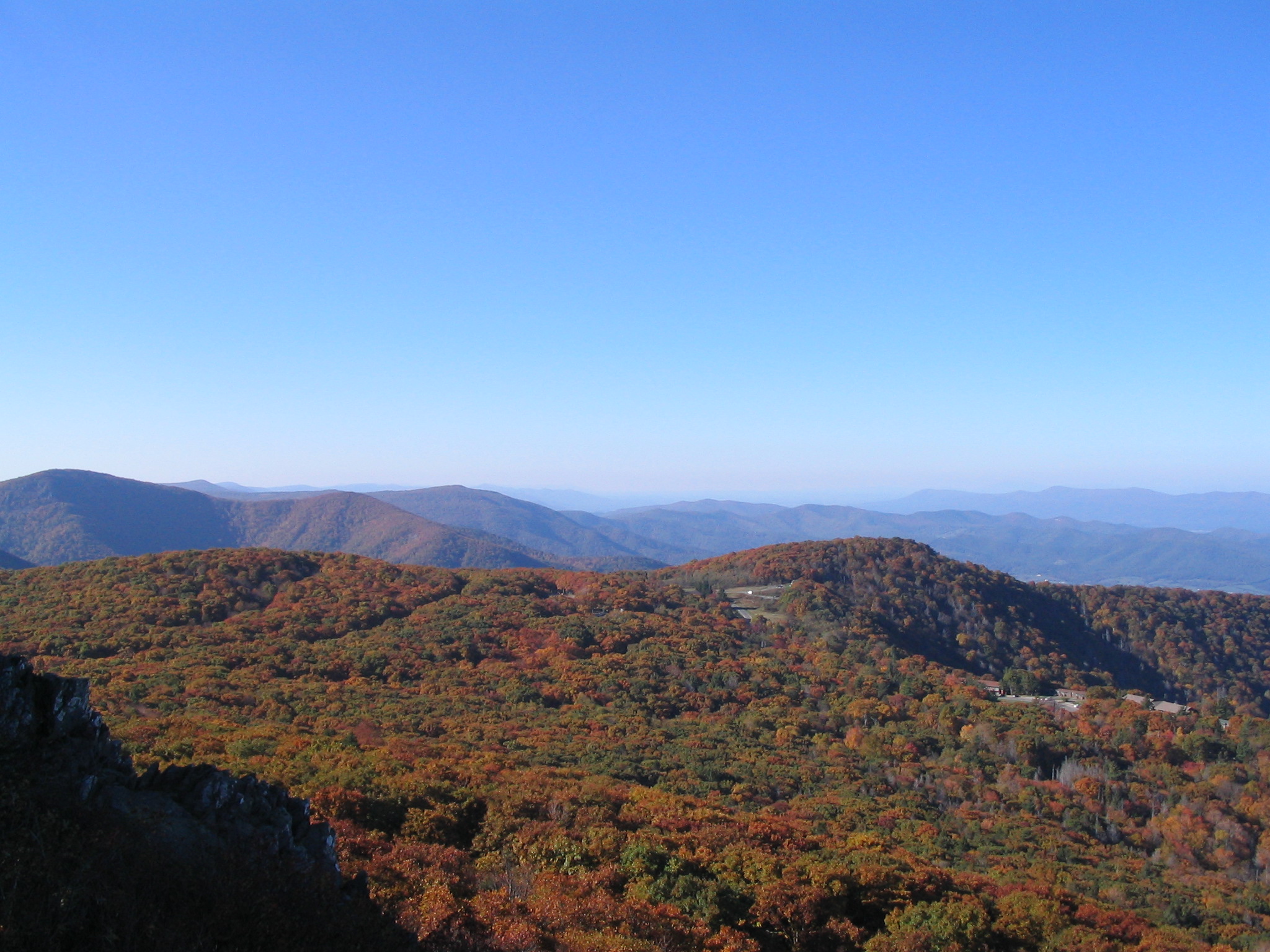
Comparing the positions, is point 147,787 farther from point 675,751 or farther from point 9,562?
point 9,562

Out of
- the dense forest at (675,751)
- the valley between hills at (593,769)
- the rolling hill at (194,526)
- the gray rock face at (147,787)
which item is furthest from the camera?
the rolling hill at (194,526)

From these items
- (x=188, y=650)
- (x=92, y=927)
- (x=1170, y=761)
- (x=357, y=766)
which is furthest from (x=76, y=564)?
(x=1170, y=761)

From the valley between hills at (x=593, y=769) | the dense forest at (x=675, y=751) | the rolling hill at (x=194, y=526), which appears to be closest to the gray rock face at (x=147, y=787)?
the valley between hills at (x=593, y=769)

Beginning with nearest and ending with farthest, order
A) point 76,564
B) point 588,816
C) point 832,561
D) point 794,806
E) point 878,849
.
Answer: point 588,816
point 878,849
point 794,806
point 76,564
point 832,561

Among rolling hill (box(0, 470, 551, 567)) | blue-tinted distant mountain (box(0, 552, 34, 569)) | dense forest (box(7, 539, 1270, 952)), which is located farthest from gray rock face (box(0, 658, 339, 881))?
rolling hill (box(0, 470, 551, 567))

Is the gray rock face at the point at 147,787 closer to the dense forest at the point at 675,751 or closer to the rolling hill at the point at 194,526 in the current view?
the dense forest at the point at 675,751

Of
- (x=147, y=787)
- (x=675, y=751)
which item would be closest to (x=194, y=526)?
(x=675, y=751)

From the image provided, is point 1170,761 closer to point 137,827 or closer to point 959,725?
point 959,725
